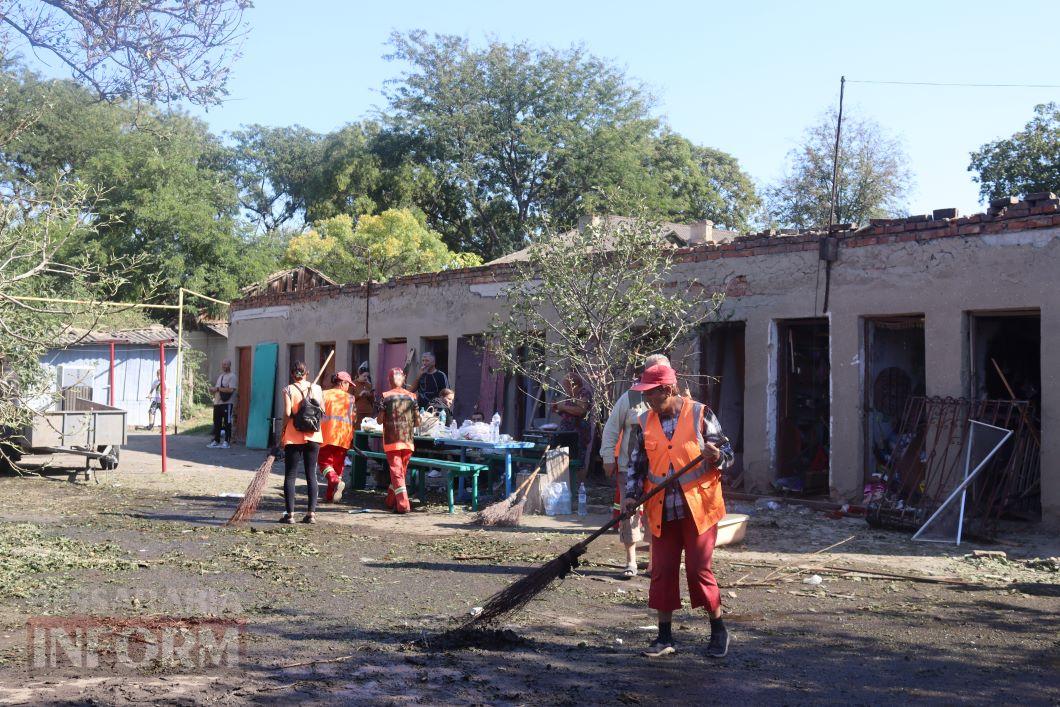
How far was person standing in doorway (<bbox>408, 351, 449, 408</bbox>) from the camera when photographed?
50.9ft

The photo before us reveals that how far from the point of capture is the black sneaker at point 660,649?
5.54 metres

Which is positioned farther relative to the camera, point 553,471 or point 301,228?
point 301,228

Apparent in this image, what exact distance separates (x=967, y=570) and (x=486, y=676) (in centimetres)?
518

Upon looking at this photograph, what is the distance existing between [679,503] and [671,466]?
0.23m

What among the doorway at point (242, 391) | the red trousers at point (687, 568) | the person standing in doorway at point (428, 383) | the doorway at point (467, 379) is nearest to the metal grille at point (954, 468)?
the red trousers at point (687, 568)

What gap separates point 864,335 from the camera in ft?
38.6

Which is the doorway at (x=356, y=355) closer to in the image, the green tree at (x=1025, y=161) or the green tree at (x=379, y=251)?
the green tree at (x=379, y=251)

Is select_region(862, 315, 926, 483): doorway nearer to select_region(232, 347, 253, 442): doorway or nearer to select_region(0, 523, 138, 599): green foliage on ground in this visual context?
select_region(0, 523, 138, 599): green foliage on ground

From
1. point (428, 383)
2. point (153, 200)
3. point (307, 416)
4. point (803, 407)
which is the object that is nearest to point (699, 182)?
point (153, 200)

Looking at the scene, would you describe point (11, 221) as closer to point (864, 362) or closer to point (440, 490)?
point (440, 490)

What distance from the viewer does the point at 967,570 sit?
27.9 feet

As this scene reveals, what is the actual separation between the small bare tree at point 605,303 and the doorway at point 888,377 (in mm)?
1925

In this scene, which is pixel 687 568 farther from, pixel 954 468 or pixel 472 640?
pixel 954 468

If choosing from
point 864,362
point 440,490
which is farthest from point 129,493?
point 864,362
